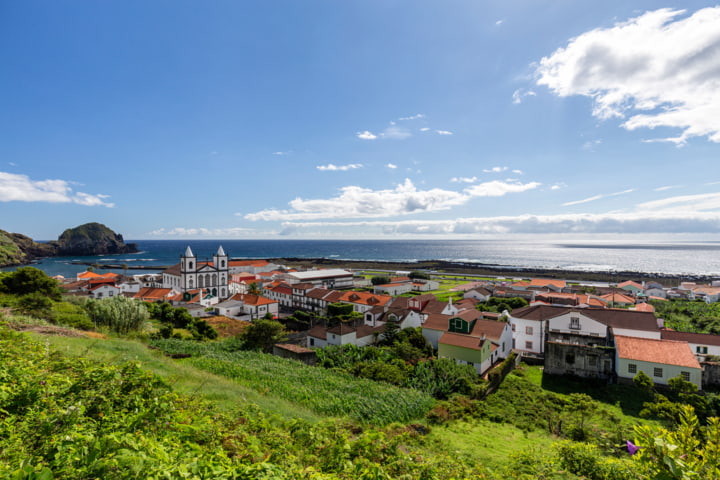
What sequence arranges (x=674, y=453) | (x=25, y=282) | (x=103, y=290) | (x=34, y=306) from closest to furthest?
(x=674, y=453) → (x=34, y=306) → (x=25, y=282) → (x=103, y=290)

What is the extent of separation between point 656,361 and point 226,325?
40607 millimetres

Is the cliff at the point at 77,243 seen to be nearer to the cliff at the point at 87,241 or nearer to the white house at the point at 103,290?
the cliff at the point at 87,241

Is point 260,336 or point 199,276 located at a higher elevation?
point 199,276

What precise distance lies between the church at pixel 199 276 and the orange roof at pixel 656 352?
6076 centimetres

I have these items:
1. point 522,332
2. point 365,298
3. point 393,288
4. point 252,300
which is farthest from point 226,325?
point 393,288

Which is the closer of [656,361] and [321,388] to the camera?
[321,388]

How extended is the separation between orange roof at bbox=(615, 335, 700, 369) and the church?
6076cm

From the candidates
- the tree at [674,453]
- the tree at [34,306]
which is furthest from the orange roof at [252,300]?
the tree at [674,453]

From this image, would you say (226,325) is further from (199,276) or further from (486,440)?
(486,440)

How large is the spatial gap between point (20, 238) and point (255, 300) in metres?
168

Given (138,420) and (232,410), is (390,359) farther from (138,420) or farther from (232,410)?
(138,420)

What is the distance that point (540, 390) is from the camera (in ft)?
73.1

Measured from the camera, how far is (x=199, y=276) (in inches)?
2458

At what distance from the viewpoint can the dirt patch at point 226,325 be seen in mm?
35112
